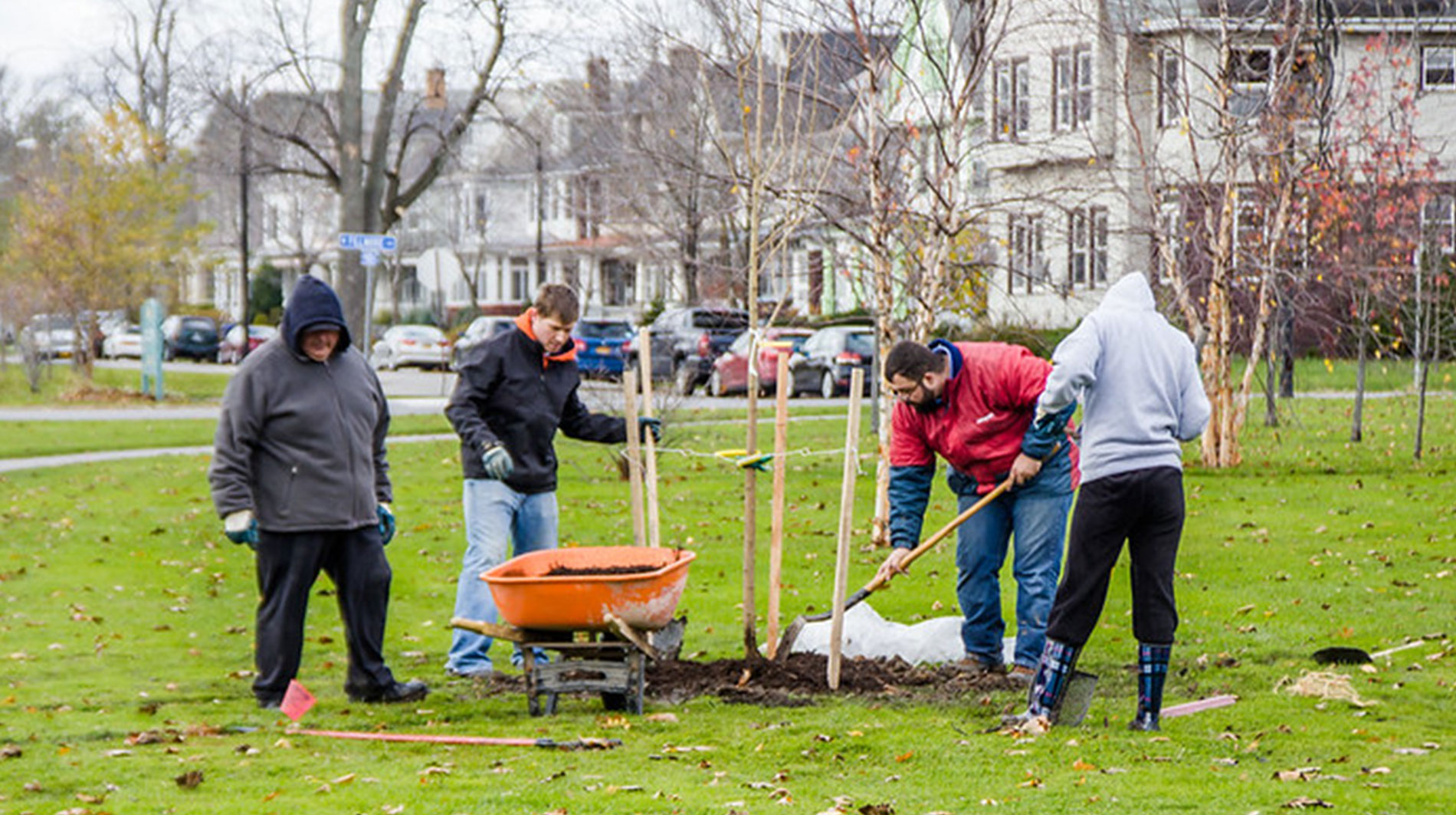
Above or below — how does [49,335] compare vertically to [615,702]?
above

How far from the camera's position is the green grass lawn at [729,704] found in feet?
19.8

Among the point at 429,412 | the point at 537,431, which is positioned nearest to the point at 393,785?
the point at 537,431

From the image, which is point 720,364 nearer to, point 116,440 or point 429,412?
point 429,412

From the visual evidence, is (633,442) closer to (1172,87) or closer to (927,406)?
(927,406)

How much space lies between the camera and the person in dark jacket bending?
7.68 m

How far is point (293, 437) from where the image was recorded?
7.76 m

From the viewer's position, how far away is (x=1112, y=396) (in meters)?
6.73

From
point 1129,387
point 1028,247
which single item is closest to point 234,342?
point 1028,247

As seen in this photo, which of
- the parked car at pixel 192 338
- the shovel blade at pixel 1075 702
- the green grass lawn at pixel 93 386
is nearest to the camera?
the shovel blade at pixel 1075 702

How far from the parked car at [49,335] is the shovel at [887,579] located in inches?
1175

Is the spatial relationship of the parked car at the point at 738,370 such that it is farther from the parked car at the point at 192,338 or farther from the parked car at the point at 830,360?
the parked car at the point at 192,338

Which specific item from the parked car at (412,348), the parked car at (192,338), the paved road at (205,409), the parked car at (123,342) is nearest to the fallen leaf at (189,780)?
the paved road at (205,409)

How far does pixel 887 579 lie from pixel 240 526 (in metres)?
2.76

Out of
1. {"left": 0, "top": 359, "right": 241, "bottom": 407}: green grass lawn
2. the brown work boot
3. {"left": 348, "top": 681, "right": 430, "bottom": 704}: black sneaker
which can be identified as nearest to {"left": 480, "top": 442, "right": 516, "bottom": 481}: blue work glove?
{"left": 348, "top": 681, "right": 430, "bottom": 704}: black sneaker
